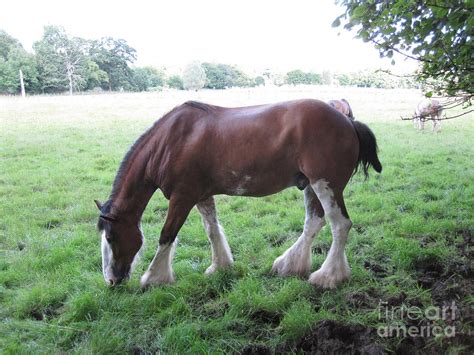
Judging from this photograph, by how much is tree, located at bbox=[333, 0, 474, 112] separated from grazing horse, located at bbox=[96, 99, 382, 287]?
3.85 feet

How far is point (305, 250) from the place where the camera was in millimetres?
3662

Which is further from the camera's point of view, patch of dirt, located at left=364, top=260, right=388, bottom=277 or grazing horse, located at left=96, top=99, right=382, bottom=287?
patch of dirt, located at left=364, top=260, right=388, bottom=277

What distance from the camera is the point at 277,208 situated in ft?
18.5

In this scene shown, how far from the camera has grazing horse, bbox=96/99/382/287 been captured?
3.32 metres

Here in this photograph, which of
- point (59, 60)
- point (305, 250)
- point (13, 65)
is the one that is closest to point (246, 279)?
point (305, 250)

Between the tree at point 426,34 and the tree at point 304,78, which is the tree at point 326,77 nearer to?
the tree at point 304,78

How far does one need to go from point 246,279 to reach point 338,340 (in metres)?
1.24

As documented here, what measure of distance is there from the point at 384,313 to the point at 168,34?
38.7 m

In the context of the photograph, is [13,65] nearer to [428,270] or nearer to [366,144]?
[366,144]

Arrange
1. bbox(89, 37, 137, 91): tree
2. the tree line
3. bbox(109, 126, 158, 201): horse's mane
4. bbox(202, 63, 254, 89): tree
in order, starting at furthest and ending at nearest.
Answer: bbox(202, 63, 254, 89): tree
bbox(89, 37, 137, 91): tree
the tree line
bbox(109, 126, 158, 201): horse's mane

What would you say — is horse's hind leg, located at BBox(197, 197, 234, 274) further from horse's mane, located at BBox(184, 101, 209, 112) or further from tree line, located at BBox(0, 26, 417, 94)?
tree line, located at BBox(0, 26, 417, 94)

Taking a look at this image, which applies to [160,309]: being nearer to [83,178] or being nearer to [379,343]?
[379,343]

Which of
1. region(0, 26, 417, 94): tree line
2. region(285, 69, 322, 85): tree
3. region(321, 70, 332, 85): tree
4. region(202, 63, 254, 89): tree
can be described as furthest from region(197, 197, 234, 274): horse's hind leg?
Answer: region(202, 63, 254, 89): tree

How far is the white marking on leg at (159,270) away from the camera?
3.51 metres
